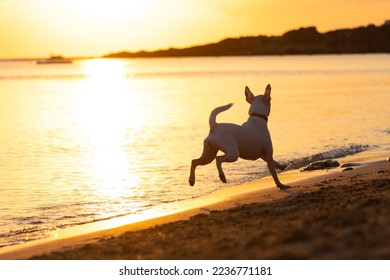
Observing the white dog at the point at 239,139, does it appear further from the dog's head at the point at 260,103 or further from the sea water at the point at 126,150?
the sea water at the point at 126,150

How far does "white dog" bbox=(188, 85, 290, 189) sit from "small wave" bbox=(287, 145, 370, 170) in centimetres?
538

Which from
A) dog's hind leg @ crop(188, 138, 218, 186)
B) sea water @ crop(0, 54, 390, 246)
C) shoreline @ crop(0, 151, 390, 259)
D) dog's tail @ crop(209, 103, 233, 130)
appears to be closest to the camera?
shoreline @ crop(0, 151, 390, 259)

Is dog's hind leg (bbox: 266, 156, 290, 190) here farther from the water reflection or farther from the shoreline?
the water reflection

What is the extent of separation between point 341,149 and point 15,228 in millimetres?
11517

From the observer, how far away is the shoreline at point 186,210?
402 inches

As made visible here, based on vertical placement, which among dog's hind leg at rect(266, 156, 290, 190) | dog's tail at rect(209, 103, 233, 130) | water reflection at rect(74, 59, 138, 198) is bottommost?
Result: water reflection at rect(74, 59, 138, 198)

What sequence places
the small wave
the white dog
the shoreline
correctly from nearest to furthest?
the shoreline < the white dog < the small wave

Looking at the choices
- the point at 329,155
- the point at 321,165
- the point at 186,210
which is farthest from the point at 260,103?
the point at 329,155

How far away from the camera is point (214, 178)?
17062 mm

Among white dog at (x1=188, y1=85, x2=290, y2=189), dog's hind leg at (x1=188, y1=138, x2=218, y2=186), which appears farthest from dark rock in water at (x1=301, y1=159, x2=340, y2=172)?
dog's hind leg at (x1=188, y1=138, x2=218, y2=186)

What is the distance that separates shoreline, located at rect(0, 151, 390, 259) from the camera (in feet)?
33.5

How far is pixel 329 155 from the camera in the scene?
66.8 ft

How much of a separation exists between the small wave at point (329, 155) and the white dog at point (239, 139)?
5384 millimetres
